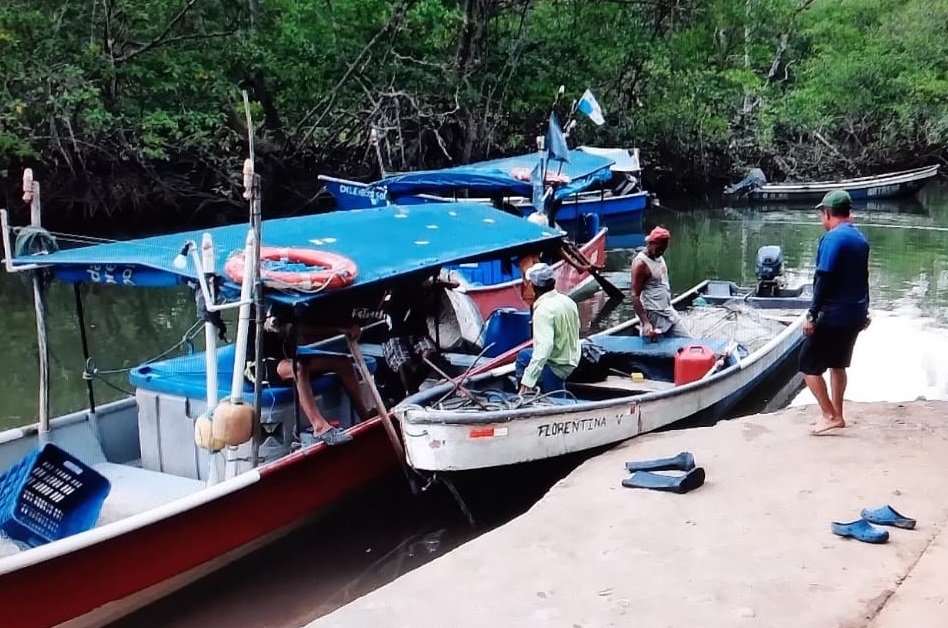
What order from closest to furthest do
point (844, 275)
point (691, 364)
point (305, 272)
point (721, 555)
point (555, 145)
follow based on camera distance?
point (721, 555), point (305, 272), point (844, 275), point (691, 364), point (555, 145)

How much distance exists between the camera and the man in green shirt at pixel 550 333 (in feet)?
22.7

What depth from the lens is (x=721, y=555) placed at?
4.67 metres

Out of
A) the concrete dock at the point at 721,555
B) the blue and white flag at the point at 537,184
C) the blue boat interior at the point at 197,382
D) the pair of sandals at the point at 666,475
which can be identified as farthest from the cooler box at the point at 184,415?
the blue and white flag at the point at 537,184

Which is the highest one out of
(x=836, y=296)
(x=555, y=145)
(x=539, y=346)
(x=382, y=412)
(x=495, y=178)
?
(x=555, y=145)

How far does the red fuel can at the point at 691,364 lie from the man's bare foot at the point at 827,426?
168cm

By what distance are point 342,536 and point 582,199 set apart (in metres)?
18.8

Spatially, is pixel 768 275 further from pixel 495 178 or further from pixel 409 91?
pixel 409 91

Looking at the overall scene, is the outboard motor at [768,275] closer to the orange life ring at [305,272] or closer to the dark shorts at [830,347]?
the dark shorts at [830,347]

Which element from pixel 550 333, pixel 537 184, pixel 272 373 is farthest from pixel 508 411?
pixel 537 184

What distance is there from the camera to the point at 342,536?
279 inches

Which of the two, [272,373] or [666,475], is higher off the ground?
[272,373]

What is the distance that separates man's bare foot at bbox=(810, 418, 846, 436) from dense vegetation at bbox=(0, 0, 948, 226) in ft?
47.3

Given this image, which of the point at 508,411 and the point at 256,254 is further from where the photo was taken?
the point at 508,411

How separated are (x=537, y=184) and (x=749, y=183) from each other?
61.0ft
